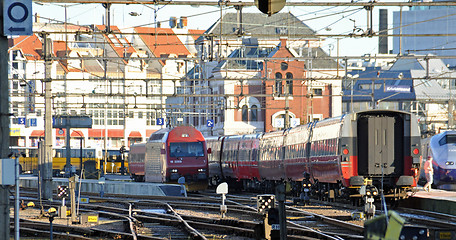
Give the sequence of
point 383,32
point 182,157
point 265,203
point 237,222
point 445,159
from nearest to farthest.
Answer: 1. point 265,203
2. point 237,222
3. point 445,159
4. point 182,157
5. point 383,32

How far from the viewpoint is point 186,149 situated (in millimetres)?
43719

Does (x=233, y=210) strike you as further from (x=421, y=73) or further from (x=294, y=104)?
(x=421, y=73)

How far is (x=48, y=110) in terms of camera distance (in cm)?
3519

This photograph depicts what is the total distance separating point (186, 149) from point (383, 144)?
1717cm

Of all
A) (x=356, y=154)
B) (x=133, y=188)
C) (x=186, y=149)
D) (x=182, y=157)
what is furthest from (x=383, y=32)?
(x=356, y=154)

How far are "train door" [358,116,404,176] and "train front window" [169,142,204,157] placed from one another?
16.5 metres

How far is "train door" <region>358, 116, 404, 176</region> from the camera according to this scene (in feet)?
91.5

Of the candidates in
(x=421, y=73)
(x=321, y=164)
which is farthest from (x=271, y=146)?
(x=421, y=73)

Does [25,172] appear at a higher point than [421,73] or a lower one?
lower

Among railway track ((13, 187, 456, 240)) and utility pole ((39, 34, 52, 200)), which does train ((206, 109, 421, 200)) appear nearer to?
railway track ((13, 187, 456, 240))

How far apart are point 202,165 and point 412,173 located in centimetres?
1742

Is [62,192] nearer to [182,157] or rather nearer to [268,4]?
[182,157]

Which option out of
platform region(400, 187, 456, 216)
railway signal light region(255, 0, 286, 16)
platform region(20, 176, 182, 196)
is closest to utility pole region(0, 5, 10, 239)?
railway signal light region(255, 0, 286, 16)

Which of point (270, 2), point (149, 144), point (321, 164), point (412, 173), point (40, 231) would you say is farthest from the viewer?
point (149, 144)
